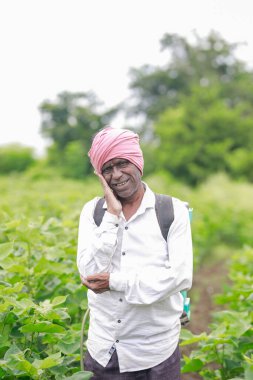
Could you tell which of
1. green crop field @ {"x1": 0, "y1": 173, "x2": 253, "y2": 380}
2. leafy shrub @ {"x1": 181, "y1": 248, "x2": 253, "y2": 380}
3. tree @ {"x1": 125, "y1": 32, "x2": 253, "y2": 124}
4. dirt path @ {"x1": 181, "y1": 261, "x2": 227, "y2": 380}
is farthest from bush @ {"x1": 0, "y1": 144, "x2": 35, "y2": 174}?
leafy shrub @ {"x1": 181, "y1": 248, "x2": 253, "y2": 380}

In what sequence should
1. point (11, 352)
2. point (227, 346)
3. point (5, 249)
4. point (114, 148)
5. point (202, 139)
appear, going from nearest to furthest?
point (11, 352), point (114, 148), point (5, 249), point (227, 346), point (202, 139)

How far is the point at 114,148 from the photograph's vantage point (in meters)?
2.69

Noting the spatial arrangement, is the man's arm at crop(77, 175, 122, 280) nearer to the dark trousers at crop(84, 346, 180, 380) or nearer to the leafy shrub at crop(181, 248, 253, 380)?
the dark trousers at crop(84, 346, 180, 380)

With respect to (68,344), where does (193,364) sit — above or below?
below

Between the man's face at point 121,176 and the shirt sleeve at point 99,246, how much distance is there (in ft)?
0.52

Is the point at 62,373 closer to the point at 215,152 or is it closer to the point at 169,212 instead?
the point at 169,212

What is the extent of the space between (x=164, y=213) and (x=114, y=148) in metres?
0.39

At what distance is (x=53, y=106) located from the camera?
3941cm

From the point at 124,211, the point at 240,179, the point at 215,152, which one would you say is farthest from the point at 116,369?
the point at 215,152

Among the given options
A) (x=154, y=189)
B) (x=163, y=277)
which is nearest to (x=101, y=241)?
(x=163, y=277)

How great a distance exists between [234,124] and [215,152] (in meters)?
2.54

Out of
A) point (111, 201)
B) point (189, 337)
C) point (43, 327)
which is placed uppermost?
point (111, 201)

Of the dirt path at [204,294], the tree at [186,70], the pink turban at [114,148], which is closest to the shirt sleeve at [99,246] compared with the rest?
the pink turban at [114,148]

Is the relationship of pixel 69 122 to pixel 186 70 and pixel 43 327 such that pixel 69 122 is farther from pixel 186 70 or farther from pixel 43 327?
pixel 43 327
